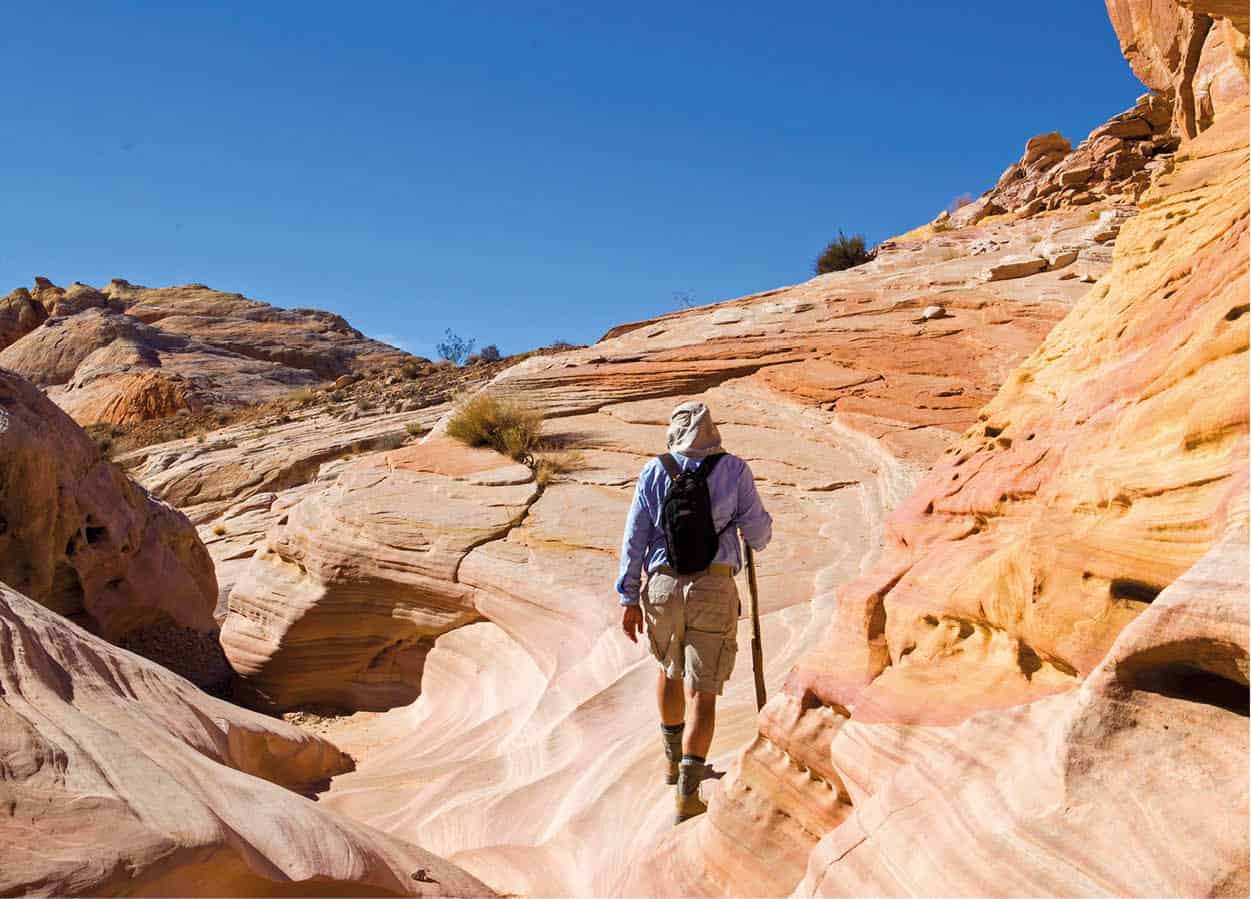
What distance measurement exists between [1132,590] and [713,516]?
1.68m

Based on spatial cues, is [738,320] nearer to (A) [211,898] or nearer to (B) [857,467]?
(B) [857,467]

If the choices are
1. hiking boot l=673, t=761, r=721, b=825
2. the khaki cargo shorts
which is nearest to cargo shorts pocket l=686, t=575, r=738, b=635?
the khaki cargo shorts

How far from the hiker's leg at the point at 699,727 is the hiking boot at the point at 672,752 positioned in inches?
10.9

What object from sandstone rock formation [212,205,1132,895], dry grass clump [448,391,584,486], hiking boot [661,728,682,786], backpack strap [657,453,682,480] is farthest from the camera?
dry grass clump [448,391,584,486]

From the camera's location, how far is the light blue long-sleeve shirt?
369cm

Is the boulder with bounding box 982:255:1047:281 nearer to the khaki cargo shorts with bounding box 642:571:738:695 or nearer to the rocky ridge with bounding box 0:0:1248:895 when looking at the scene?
the rocky ridge with bounding box 0:0:1248:895

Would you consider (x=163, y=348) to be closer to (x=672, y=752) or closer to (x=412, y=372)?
(x=412, y=372)

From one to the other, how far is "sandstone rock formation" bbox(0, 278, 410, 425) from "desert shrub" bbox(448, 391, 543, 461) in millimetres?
18787

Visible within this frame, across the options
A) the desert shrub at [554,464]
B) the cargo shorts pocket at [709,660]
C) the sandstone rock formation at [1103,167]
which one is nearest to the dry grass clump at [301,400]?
the desert shrub at [554,464]

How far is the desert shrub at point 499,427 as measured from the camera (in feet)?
29.7

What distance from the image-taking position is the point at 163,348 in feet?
108

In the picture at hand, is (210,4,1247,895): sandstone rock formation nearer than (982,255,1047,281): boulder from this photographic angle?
Yes

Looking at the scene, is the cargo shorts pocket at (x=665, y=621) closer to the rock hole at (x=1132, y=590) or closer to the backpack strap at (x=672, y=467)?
the backpack strap at (x=672, y=467)

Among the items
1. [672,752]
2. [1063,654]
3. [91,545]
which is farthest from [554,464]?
[1063,654]
